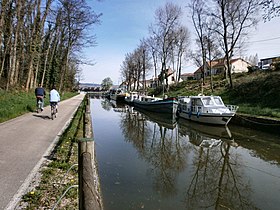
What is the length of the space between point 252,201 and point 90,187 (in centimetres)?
485

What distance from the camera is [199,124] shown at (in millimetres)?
18109

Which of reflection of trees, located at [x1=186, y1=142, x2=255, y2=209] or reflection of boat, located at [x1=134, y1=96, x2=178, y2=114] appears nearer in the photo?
reflection of trees, located at [x1=186, y1=142, x2=255, y2=209]

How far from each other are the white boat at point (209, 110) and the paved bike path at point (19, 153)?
11.1 metres

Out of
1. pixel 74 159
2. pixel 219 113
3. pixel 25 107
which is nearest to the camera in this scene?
pixel 74 159

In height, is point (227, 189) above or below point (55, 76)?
below

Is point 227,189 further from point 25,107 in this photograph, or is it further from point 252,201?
point 25,107

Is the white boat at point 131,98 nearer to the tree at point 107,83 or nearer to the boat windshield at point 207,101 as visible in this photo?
the boat windshield at point 207,101

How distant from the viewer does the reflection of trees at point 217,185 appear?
5.48m

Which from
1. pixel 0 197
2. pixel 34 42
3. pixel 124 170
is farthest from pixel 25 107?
pixel 0 197

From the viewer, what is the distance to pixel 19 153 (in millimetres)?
6004

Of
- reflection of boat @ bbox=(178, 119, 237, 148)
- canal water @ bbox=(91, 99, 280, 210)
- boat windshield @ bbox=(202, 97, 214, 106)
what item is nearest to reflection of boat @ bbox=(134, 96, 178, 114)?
boat windshield @ bbox=(202, 97, 214, 106)

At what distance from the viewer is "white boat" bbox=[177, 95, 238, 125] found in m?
16.1

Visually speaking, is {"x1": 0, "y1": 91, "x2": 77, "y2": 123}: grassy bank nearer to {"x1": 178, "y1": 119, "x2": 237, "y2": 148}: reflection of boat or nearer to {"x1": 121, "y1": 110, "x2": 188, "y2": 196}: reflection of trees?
{"x1": 121, "y1": 110, "x2": 188, "y2": 196}: reflection of trees

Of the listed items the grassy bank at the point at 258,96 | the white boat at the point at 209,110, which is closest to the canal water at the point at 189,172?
the white boat at the point at 209,110
